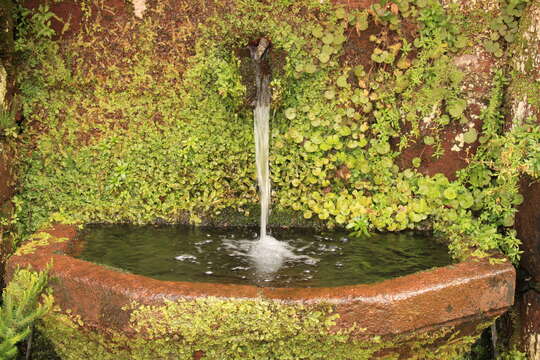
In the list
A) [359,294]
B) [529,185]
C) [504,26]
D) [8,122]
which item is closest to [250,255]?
[359,294]

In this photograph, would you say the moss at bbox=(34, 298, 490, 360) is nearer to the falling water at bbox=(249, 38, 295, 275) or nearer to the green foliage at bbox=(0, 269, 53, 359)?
the green foliage at bbox=(0, 269, 53, 359)

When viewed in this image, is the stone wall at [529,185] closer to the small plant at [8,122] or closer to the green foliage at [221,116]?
the green foliage at [221,116]

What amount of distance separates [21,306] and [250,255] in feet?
4.17

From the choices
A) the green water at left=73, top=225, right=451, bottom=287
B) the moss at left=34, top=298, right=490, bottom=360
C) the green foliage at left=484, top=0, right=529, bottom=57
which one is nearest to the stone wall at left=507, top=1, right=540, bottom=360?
the green foliage at left=484, top=0, right=529, bottom=57

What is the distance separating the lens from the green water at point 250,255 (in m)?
2.91

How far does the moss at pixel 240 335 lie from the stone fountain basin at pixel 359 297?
21 mm

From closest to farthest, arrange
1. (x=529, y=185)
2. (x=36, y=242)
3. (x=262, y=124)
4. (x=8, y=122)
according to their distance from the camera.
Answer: (x=36, y=242) < (x=529, y=185) < (x=8, y=122) < (x=262, y=124)

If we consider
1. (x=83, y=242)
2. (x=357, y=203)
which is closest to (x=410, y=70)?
(x=357, y=203)

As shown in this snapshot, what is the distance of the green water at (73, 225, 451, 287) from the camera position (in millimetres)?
2914

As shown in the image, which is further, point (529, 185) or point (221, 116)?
point (221, 116)

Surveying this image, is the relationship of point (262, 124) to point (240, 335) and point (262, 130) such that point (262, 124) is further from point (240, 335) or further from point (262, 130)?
point (240, 335)

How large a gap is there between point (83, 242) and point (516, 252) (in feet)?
8.54

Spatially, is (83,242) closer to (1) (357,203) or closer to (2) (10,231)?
(2) (10,231)

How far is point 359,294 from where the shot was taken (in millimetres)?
2529
